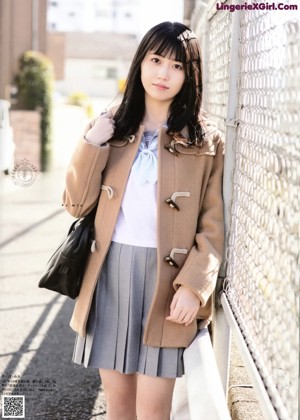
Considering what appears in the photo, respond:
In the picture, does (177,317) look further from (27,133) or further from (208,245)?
(27,133)

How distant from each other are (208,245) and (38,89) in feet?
44.0

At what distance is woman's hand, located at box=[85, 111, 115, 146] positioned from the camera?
86.4 inches

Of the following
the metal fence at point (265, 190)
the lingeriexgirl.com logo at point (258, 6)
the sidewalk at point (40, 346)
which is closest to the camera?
the metal fence at point (265, 190)

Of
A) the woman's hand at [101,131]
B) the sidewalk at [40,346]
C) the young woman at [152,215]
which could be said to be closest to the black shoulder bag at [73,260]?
the young woman at [152,215]

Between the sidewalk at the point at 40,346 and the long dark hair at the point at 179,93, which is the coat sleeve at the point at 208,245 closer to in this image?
the long dark hair at the point at 179,93

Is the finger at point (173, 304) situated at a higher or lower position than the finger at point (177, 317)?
higher

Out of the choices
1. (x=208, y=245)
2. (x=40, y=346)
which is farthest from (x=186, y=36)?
(x=40, y=346)

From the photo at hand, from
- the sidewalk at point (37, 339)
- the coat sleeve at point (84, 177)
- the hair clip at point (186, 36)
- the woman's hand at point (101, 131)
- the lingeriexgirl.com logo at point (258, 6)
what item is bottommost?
the sidewalk at point (37, 339)

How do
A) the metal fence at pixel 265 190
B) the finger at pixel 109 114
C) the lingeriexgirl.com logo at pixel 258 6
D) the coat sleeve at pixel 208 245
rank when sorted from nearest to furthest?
1. the metal fence at pixel 265 190
2. the lingeriexgirl.com logo at pixel 258 6
3. the coat sleeve at pixel 208 245
4. the finger at pixel 109 114

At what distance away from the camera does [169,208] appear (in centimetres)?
218

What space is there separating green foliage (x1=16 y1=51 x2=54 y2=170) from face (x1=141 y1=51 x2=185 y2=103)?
12072 mm

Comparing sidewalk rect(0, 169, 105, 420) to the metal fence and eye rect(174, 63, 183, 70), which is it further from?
eye rect(174, 63, 183, 70)

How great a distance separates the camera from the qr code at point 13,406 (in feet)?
9.80

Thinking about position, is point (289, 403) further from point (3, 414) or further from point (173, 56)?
point (3, 414)
